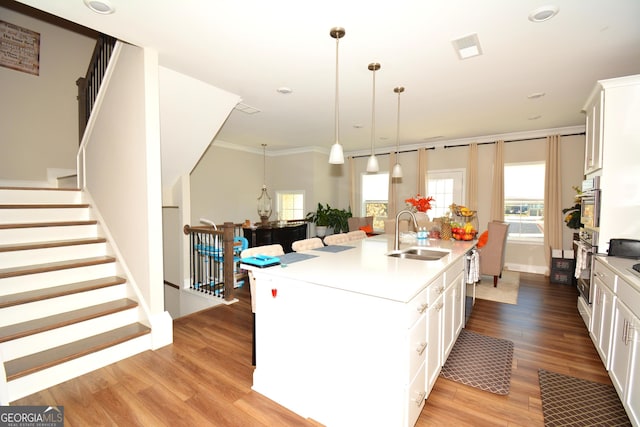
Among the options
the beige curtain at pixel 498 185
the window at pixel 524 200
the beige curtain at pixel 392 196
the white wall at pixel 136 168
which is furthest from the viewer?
the beige curtain at pixel 392 196

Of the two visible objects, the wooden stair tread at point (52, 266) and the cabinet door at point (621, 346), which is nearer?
the cabinet door at point (621, 346)

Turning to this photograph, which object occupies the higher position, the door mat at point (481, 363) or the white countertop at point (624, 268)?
the white countertop at point (624, 268)

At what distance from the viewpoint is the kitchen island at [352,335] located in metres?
1.49

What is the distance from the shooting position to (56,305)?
8.62 ft

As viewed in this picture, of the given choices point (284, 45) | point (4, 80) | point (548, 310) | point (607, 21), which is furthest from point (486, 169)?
point (4, 80)

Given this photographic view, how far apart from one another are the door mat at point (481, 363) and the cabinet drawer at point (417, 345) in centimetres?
83

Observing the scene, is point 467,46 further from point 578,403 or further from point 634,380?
point 578,403

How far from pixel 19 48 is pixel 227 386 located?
6.01 metres

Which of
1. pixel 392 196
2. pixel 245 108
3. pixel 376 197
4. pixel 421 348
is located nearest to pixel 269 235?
pixel 245 108

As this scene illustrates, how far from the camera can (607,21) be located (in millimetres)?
2219

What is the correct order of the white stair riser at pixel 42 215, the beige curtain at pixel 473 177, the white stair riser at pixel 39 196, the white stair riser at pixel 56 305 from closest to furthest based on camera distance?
1. the white stair riser at pixel 56 305
2. the white stair riser at pixel 42 215
3. the white stair riser at pixel 39 196
4. the beige curtain at pixel 473 177

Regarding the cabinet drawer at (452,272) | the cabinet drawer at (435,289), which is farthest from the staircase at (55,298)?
the cabinet drawer at (452,272)

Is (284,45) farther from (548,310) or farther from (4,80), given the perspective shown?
(4,80)

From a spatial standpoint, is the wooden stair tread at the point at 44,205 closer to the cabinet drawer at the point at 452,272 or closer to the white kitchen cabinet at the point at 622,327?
the cabinet drawer at the point at 452,272
